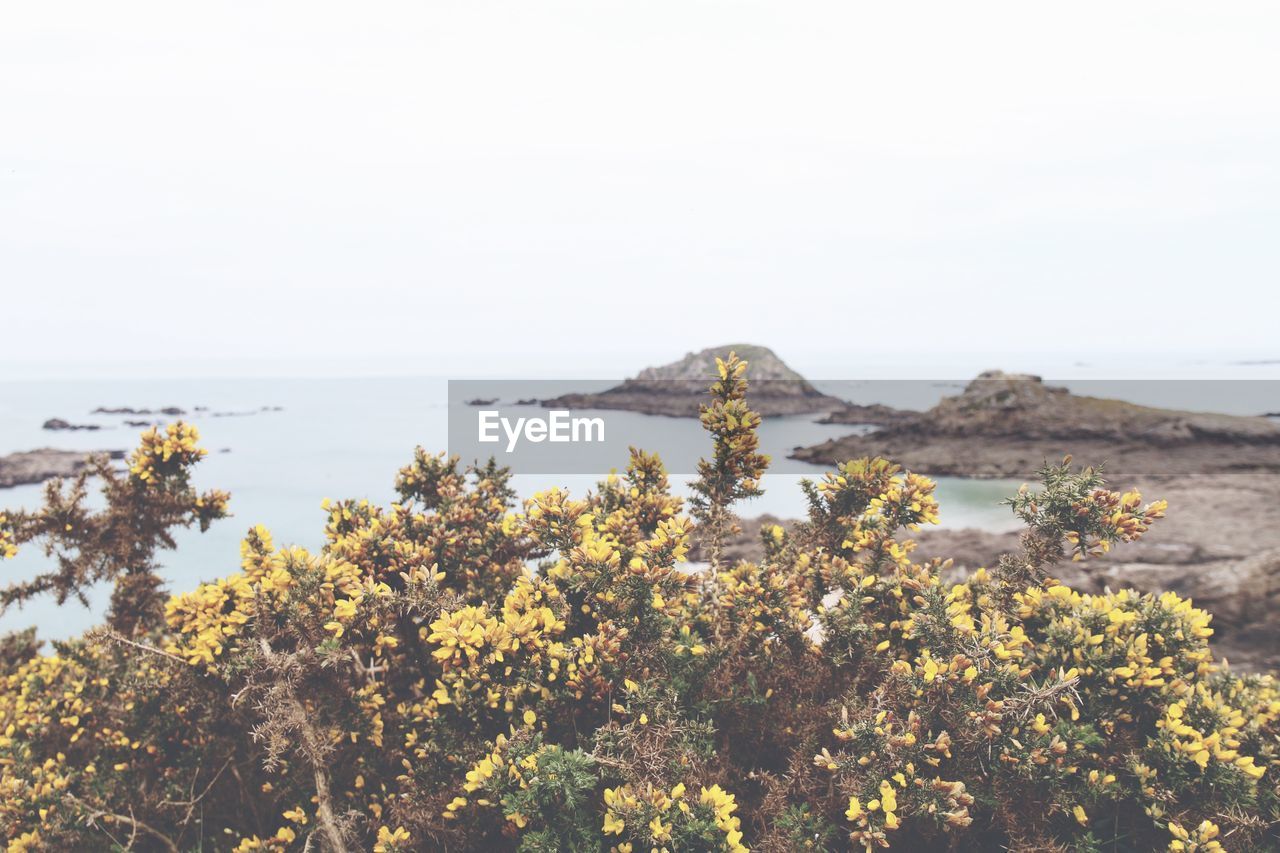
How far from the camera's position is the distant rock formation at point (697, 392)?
51750 mm

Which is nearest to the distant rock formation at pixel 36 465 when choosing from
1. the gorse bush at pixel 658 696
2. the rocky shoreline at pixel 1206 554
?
the rocky shoreline at pixel 1206 554

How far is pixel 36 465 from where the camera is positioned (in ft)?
98.9

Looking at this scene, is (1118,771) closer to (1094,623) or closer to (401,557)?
(1094,623)

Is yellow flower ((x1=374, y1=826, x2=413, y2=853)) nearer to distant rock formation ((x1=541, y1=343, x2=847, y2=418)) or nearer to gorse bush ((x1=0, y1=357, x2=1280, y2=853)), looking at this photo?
gorse bush ((x1=0, y1=357, x2=1280, y2=853))

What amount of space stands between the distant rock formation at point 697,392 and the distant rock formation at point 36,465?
28918mm

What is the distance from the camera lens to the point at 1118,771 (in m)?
4.82

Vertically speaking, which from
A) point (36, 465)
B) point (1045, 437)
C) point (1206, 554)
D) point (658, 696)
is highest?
point (1045, 437)

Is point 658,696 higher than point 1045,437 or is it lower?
lower

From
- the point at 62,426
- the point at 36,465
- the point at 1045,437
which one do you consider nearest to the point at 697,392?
the point at 1045,437

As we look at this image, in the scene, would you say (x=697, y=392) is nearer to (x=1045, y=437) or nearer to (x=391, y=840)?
(x=1045, y=437)

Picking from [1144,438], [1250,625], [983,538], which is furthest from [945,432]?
[1250,625]

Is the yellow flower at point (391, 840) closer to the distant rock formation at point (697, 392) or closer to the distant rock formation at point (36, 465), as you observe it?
the distant rock formation at point (36, 465)

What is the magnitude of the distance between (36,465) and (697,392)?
126 ft

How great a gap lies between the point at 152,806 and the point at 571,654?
4.32 meters
